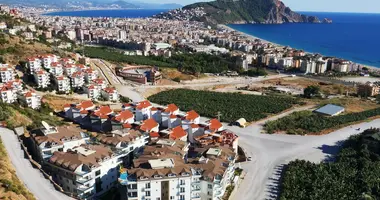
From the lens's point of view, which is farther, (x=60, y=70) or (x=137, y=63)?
(x=137, y=63)

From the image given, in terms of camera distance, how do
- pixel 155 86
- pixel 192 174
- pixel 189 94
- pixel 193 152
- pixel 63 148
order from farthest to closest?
pixel 155 86 < pixel 189 94 < pixel 193 152 < pixel 63 148 < pixel 192 174

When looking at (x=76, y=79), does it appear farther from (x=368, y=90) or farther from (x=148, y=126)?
(x=368, y=90)

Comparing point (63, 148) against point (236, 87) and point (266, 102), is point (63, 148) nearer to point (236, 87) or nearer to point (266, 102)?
point (266, 102)

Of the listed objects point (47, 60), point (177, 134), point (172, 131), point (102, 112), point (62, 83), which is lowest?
point (177, 134)

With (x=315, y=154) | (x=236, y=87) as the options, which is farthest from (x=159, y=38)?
(x=315, y=154)

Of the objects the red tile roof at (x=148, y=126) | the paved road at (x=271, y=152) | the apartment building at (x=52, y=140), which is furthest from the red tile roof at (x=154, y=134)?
the paved road at (x=271, y=152)

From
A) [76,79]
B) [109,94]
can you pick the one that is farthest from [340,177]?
[76,79]

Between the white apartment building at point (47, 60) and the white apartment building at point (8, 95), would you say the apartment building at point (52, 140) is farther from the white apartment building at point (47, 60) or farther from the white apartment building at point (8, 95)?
the white apartment building at point (47, 60)
